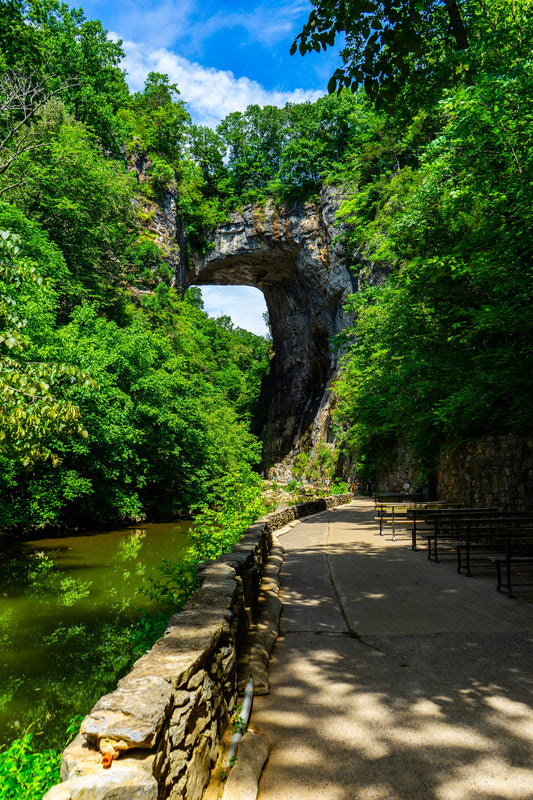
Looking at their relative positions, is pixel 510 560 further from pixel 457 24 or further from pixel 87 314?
pixel 87 314

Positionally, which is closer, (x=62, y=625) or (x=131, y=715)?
(x=131, y=715)

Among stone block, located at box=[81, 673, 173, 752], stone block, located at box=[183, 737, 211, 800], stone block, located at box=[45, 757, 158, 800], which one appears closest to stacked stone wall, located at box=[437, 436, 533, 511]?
stone block, located at box=[183, 737, 211, 800]

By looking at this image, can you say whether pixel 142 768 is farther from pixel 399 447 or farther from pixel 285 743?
pixel 399 447

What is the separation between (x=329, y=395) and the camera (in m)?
38.0

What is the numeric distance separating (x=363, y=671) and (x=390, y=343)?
12.2m

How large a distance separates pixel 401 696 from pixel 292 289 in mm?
42517

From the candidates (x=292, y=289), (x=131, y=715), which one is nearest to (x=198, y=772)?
(x=131, y=715)

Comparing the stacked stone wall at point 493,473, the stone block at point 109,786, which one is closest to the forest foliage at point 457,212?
the stacked stone wall at point 493,473

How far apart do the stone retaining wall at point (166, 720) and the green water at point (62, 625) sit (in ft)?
6.41

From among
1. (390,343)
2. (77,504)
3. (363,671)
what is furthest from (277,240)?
(363,671)

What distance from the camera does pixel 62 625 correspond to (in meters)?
6.93

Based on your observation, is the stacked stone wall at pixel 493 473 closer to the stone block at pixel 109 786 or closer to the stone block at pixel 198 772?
the stone block at pixel 198 772

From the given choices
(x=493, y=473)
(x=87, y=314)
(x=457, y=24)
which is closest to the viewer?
(x=457, y=24)

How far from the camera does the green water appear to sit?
15.4 feet
